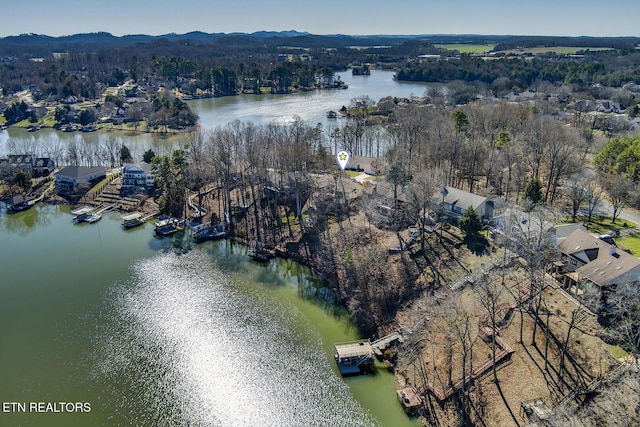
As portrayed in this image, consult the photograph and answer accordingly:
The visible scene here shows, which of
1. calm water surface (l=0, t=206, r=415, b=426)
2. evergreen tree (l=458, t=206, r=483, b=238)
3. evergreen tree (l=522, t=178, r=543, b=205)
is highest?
evergreen tree (l=522, t=178, r=543, b=205)

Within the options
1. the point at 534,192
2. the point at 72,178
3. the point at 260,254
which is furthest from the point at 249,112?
the point at 534,192

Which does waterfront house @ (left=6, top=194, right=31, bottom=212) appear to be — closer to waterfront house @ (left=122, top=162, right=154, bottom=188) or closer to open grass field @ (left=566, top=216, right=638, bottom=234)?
waterfront house @ (left=122, top=162, right=154, bottom=188)

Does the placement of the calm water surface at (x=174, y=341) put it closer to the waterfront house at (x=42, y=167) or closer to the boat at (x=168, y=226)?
the boat at (x=168, y=226)

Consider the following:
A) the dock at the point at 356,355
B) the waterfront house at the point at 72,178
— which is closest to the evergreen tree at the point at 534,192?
the dock at the point at 356,355

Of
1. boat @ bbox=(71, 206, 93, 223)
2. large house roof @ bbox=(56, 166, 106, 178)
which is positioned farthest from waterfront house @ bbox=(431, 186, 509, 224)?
large house roof @ bbox=(56, 166, 106, 178)

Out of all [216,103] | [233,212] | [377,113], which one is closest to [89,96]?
[216,103]

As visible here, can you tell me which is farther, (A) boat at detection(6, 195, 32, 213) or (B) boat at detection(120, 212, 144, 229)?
(A) boat at detection(6, 195, 32, 213)

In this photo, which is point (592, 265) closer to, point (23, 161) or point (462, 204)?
point (462, 204)
